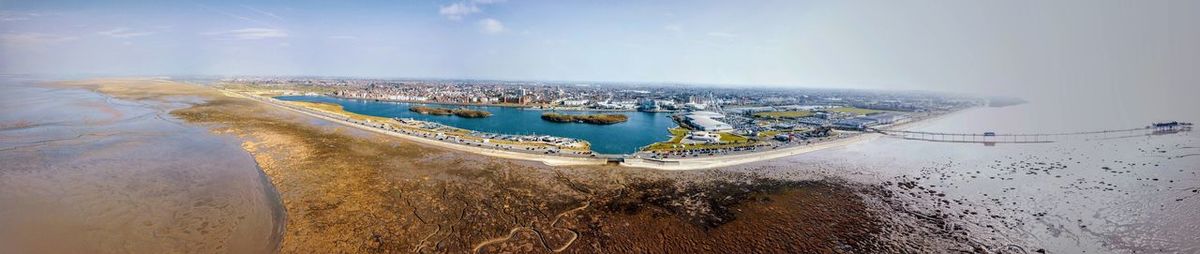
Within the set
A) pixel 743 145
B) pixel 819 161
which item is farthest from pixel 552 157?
pixel 819 161

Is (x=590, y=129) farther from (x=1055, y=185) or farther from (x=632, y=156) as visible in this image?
(x=1055, y=185)

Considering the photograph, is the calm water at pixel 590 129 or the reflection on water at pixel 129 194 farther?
the calm water at pixel 590 129

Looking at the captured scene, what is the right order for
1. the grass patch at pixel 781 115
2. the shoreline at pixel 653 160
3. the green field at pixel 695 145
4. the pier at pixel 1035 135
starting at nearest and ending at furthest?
the shoreline at pixel 653 160 → the green field at pixel 695 145 → the pier at pixel 1035 135 → the grass patch at pixel 781 115

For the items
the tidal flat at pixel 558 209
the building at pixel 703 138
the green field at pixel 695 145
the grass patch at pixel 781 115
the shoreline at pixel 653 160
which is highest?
the grass patch at pixel 781 115

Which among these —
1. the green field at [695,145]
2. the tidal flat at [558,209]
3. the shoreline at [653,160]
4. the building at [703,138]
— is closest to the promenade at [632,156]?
the shoreline at [653,160]

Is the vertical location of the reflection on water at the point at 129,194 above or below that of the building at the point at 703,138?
below

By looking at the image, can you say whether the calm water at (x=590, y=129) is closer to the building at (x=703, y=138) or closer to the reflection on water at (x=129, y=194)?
the building at (x=703, y=138)

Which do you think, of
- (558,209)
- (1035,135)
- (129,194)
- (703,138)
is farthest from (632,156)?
(1035,135)
